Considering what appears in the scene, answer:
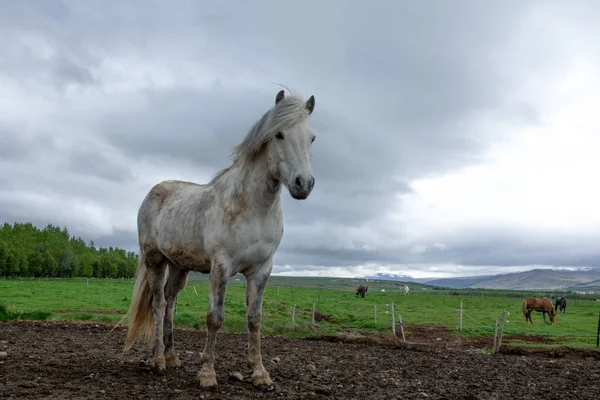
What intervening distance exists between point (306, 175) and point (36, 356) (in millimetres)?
6084

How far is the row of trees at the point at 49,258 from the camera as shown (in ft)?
289

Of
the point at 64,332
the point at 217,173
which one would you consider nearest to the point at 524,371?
the point at 217,173

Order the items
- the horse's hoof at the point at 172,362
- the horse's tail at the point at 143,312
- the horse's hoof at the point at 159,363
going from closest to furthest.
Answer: the horse's hoof at the point at 159,363, the horse's hoof at the point at 172,362, the horse's tail at the point at 143,312

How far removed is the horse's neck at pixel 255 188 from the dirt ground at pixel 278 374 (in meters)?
2.27

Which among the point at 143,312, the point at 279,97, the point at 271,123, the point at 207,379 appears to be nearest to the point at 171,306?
the point at 143,312

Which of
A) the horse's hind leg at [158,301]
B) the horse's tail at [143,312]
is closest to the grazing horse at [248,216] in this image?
the horse's hind leg at [158,301]

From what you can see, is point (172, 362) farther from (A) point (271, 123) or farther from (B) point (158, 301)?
(A) point (271, 123)

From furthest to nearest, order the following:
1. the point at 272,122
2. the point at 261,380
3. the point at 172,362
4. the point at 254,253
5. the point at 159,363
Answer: the point at 172,362 → the point at 159,363 → the point at 261,380 → the point at 254,253 → the point at 272,122

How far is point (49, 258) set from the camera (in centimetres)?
9575

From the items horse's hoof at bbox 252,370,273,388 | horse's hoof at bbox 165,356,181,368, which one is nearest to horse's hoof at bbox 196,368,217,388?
horse's hoof at bbox 252,370,273,388

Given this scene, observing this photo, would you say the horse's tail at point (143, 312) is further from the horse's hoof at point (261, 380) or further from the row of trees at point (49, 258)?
the row of trees at point (49, 258)

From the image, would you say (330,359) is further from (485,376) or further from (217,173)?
(217,173)

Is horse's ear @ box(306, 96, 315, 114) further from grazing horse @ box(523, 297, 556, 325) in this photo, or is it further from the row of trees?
the row of trees

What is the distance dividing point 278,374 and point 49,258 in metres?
103
